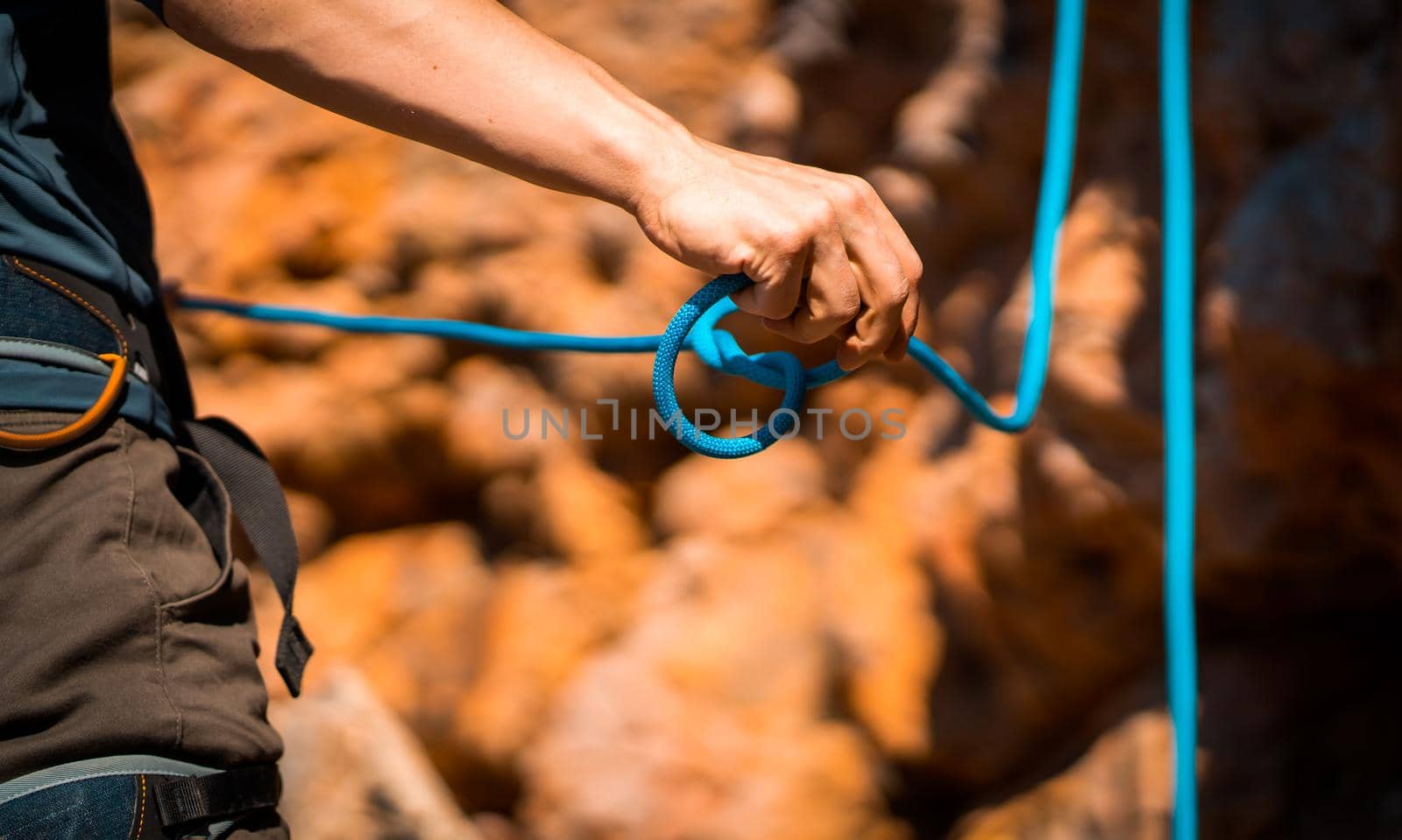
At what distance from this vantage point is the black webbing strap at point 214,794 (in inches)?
18.4

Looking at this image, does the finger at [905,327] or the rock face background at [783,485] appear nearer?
the finger at [905,327]

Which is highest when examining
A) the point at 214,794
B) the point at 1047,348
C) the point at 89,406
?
the point at 1047,348

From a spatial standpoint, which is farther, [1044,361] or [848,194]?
[1044,361]

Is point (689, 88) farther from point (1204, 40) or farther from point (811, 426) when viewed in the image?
point (1204, 40)

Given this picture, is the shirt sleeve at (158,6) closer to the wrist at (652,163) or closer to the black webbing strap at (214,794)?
the wrist at (652,163)

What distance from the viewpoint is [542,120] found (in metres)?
0.46

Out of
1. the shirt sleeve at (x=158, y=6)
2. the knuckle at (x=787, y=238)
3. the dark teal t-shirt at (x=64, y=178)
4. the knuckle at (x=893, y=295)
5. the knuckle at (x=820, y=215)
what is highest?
the knuckle at (x=820, y=215)

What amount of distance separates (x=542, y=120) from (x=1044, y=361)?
1.55 feet

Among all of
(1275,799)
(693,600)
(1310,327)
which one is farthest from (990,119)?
(1275,799)

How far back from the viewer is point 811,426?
1906 mm

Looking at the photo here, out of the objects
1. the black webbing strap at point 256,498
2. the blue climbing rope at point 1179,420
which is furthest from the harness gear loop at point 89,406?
the blue climbing rope at point 1179,420

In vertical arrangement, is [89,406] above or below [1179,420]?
below

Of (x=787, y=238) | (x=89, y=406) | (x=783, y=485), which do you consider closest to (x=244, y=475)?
(x=89, y=406)

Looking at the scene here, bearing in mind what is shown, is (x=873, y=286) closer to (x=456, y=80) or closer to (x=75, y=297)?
(x=456, y=80)
